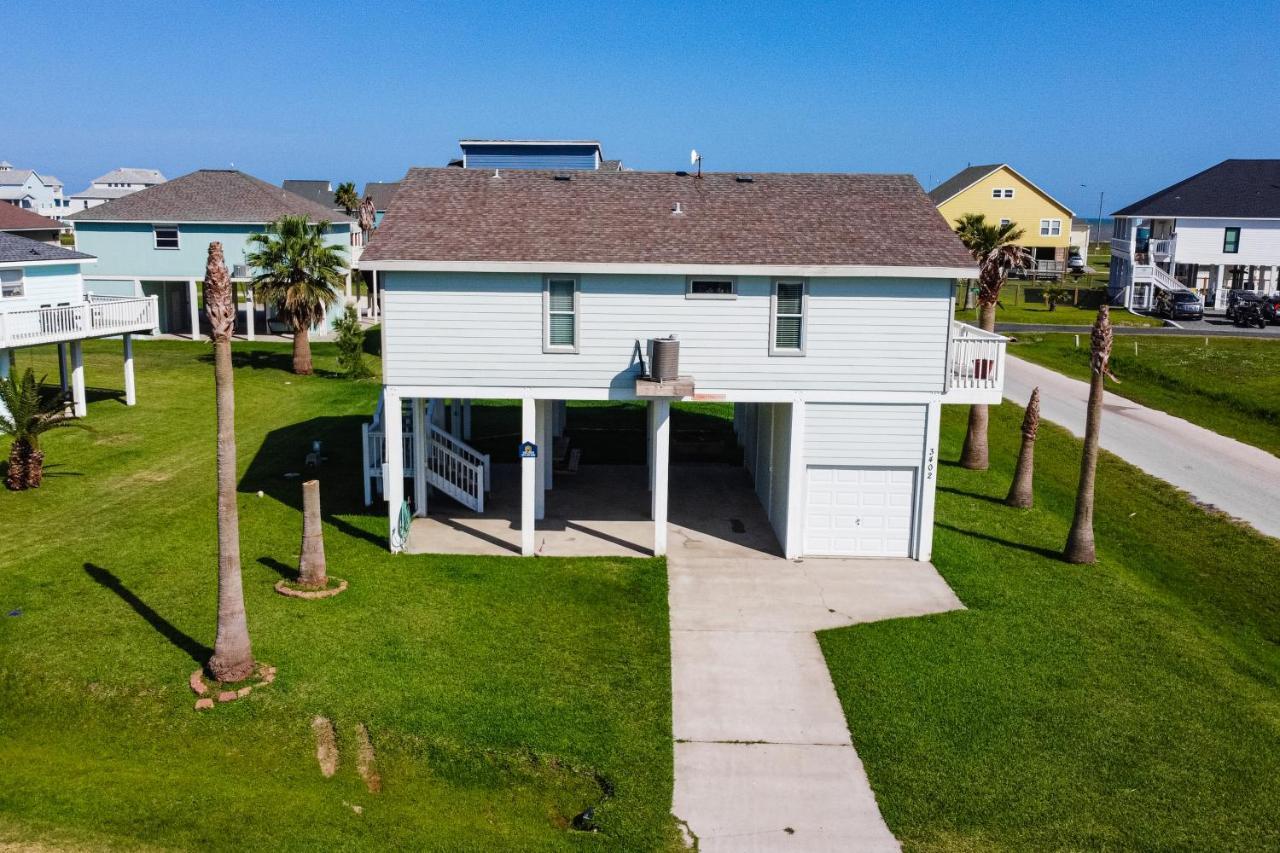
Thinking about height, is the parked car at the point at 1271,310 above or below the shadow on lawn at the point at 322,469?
above

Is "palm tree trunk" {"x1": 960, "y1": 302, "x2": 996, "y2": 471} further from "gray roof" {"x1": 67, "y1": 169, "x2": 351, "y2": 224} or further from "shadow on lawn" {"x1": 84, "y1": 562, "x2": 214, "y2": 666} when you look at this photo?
"gray roof" {"x1": 67, "y1": 169, "x2": 351, "y2": 224}

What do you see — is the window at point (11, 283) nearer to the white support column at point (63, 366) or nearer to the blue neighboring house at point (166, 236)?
the white support column at point (63, 366)

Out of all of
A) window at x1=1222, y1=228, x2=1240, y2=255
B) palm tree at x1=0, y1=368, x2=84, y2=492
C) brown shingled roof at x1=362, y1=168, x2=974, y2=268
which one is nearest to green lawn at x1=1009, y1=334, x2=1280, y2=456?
window at x1=1222, y1=228, x2=1240, y2=255

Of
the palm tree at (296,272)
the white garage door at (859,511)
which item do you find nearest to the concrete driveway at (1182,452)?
the white garage door at (859,511)

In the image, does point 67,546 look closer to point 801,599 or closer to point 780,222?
point 801,599

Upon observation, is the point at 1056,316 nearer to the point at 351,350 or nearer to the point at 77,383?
the point at 351,350
